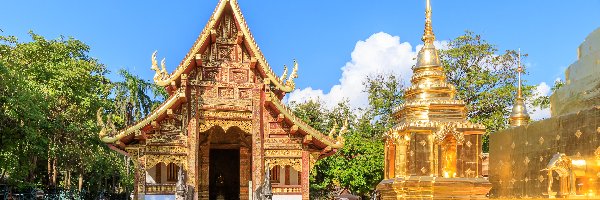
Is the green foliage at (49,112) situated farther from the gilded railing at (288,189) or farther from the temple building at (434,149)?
the temple building at (434,149)

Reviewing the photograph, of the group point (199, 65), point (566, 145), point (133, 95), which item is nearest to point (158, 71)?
point (199, 65)

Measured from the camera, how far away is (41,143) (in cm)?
2711

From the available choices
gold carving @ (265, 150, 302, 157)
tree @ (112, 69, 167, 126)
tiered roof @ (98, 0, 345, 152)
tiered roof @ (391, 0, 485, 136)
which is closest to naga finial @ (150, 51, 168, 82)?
tiered roof @ (98, 0, 345, 152)

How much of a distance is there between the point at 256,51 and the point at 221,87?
1.47 metres

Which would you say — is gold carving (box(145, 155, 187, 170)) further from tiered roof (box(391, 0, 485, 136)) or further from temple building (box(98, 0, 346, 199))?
tiered roof (box(391, 0, 485, 136))

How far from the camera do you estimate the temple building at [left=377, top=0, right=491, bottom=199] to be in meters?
8.09

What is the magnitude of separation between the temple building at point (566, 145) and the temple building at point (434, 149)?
4.24 feet

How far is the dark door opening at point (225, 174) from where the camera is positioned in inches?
942

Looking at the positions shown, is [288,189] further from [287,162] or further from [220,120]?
[220,120]

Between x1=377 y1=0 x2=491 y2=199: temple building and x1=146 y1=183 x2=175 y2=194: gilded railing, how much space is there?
443 inches

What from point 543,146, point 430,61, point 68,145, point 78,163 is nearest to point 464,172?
point 430,61

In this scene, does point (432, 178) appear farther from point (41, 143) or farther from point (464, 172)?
point (41, 143)

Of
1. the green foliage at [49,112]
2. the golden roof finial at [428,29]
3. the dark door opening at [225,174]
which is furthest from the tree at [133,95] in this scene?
the golden roof finial at [428,29]

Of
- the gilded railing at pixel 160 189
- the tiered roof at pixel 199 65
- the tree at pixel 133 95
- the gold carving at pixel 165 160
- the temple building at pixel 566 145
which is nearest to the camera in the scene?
the temple building at pixel 566 145
